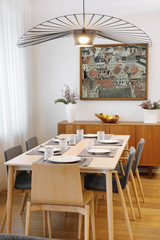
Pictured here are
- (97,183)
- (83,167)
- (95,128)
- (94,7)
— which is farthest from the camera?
(94,7)

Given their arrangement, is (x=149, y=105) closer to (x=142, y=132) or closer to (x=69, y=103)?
(x=142, y=132)

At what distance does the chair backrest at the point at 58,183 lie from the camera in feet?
8.39

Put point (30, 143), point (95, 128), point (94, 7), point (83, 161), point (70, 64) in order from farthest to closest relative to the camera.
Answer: point (70, 64) → point (94, 7) → point (95, 128) → point (30, 143) → point (83, 161)

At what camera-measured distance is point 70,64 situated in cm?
556

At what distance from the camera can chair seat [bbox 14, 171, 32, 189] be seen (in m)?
3.13

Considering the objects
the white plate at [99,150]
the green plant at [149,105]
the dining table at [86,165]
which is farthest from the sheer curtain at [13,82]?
the green plant at [149,105]

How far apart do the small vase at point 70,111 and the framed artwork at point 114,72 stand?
36cm

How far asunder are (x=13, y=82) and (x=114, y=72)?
1634 mm

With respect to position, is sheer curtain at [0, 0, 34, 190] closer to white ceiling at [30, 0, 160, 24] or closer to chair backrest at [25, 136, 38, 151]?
white ceiling at [30, 0, 160, 24]

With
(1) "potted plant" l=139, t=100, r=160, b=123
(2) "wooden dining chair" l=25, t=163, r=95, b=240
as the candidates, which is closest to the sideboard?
(1) "potted plant" l=139, t=100, r=160, b=123

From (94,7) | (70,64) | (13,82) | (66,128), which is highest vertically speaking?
(94,7)

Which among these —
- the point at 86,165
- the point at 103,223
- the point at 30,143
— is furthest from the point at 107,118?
the point at 86,165

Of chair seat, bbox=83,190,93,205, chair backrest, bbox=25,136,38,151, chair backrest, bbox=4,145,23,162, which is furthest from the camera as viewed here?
chair backrest, bbox=25,136,38,151

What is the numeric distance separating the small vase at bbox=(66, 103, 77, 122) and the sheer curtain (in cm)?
62
